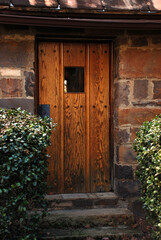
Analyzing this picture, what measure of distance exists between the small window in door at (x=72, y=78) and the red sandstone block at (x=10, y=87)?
0.67 m

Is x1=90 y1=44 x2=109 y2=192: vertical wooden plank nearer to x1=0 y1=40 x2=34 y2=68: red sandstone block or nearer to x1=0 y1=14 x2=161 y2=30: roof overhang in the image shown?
x1=0 y1=14 x2=161 y2=30: roof overhang

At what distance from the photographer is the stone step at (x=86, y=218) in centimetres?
436

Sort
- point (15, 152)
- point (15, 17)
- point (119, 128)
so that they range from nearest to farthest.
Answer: point (15, 152)
point (15, 17)
point (119, 128)

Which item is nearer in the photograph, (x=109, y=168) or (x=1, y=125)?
(x=1, y=125)

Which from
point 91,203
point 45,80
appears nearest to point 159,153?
point 91,203

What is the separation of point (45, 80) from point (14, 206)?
6.29ft

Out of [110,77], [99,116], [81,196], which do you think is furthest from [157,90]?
[81,196]

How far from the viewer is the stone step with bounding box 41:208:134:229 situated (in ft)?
14.3

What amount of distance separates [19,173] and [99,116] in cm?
183

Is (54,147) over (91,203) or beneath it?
over

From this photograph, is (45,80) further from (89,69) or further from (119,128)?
(119,128)

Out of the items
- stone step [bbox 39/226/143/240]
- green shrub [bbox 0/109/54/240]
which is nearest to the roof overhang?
green shrub [bbox 0/109/54/240]

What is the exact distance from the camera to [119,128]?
4.69 m

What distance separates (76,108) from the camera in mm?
4855
